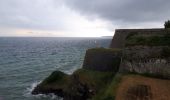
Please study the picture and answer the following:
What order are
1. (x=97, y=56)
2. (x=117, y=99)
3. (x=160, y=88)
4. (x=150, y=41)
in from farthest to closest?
(x=97, y=56) < (x=150, y=41) < (x=160, y=88) < (x=117, y=99)

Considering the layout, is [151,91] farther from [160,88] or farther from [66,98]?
[66,98]

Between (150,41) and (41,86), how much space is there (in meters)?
17.3

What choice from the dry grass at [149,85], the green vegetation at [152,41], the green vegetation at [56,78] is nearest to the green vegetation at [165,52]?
the green vegetation at [152,41]

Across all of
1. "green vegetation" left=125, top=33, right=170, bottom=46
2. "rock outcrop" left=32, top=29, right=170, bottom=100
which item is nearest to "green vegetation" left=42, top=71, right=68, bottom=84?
"rock outcrop" left=32, top=29, right=170, bottom=100

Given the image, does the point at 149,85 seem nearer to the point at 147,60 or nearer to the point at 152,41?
the point at 147,60

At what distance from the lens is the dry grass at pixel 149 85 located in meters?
19.7

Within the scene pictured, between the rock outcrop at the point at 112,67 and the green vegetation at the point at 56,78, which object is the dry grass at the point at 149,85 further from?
the green vegetation at the point at 56,78

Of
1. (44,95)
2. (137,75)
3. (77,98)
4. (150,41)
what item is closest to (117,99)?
(137,75)

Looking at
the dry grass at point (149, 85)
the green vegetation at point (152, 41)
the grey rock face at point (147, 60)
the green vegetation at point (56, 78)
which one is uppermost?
the green vegetation at point (152, 41)

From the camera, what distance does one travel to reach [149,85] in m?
21.5

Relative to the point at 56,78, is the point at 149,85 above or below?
above

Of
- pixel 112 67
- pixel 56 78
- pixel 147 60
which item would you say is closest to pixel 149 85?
pixel 147 60

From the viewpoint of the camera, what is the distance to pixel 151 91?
66.6 ft

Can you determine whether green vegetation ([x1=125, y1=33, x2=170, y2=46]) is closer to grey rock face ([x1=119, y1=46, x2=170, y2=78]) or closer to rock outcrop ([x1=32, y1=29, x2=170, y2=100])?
rock outcrop ([x1=32, y1=29, x2=170, y2=100])
